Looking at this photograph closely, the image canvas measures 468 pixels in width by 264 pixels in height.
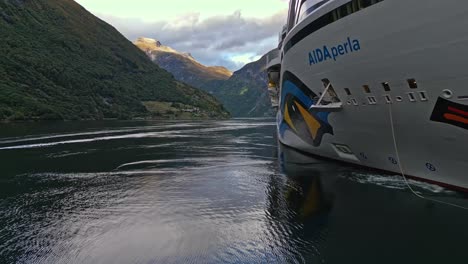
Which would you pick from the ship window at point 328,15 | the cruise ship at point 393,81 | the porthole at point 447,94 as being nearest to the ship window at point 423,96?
the cruise ship at point 393,81

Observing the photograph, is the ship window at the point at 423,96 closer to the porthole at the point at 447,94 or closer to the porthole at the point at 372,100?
the porthole at the point at 447,94

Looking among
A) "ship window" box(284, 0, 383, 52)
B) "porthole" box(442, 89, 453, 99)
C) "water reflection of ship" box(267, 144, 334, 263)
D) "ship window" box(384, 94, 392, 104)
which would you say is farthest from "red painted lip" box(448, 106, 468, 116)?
"water reflection of ship" box(267, 144, 334, 263)

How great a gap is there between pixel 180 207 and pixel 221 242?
5.82 m

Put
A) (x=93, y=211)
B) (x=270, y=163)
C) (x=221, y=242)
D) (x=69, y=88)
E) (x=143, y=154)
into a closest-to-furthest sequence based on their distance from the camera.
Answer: (x=221, y=242)
(x=93, y=211)
(x=270, y=163)
(x=143, y=154)
(x=69, y=88)

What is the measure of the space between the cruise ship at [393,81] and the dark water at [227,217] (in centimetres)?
194

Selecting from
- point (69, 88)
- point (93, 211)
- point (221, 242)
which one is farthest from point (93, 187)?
point (69, 88)

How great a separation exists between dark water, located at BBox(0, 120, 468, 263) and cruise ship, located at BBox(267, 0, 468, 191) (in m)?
1.94

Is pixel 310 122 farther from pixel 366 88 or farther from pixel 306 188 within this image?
pixel 366 88

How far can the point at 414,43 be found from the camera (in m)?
16.2

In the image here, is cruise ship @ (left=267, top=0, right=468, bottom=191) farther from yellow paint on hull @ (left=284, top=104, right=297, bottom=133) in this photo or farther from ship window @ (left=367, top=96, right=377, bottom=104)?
yellow paint on hull @ (left=284, top=104, right=297, bottom=133)

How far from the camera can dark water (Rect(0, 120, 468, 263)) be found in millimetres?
13164

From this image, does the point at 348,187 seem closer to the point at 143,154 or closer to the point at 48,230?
the point at 48,230

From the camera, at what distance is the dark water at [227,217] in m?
13.2

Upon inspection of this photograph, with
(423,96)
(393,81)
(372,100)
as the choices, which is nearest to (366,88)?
(372,100)
